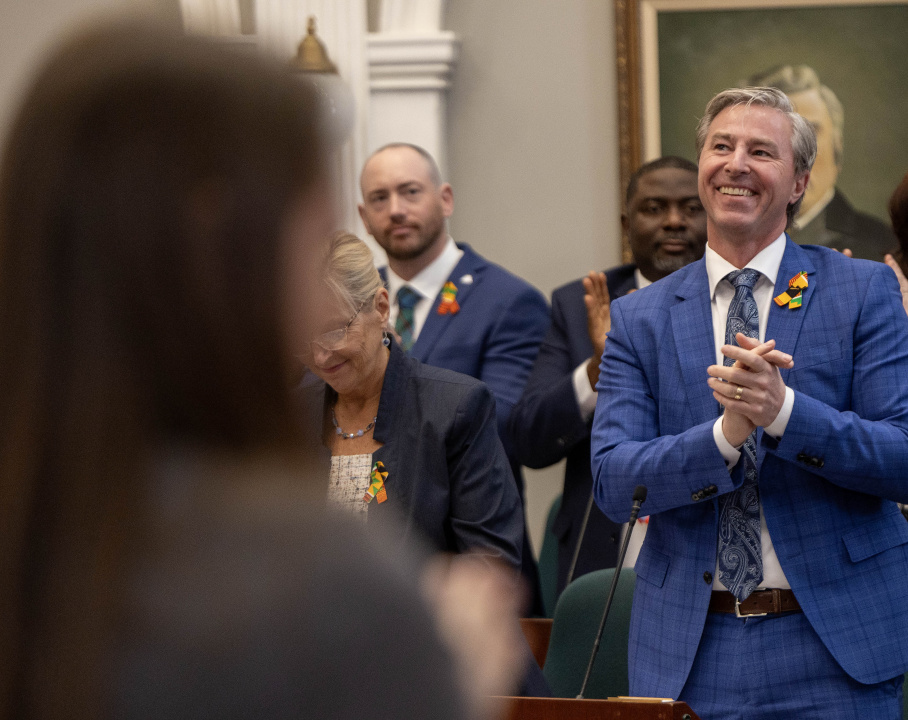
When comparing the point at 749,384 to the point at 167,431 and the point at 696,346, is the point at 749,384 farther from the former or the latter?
the point at 167,431

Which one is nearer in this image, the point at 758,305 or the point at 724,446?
the point at 724,446

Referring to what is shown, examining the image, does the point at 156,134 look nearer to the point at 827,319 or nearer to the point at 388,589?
the point at 388,589

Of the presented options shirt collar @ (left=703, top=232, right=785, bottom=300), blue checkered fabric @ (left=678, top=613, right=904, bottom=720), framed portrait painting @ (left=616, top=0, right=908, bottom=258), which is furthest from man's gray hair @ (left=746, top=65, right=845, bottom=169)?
blue checkered fabric @ (left=678, top=613, right=904, bottom=720)

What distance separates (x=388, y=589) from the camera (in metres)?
0.86

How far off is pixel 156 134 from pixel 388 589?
38 cm

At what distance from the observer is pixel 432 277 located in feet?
14.6

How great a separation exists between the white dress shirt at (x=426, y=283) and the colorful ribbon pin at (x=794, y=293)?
1.94m

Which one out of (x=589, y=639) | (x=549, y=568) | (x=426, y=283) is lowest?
(x=549, y=568)

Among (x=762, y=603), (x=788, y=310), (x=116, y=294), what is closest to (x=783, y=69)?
(x=788, y=310)

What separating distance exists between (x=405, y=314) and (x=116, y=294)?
355cm

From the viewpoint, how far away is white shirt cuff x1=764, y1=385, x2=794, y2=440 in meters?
2.35

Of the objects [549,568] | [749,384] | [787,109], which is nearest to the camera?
[749,384]

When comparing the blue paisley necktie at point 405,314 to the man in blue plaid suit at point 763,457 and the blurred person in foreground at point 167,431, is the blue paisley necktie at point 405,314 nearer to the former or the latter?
the man in blue plaid suit at point 763,457

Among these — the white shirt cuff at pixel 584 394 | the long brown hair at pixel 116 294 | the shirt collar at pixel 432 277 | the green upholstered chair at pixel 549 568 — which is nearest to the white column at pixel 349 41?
the shirt collar at pixel 432 277
